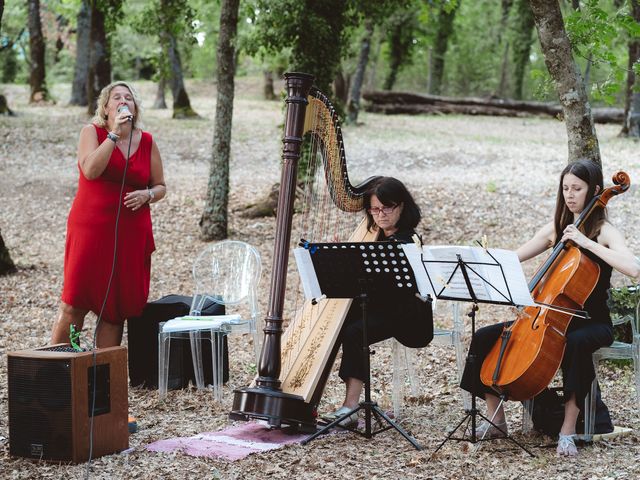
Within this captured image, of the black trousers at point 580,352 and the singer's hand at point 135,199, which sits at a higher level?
the singer's hand at point 135,199

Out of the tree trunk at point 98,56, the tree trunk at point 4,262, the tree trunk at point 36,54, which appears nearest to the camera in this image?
the tree trunk at point 4,262

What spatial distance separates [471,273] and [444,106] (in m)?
21.4

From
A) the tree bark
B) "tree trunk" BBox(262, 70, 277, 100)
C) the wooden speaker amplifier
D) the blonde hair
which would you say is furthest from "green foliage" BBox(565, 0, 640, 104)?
the tree bark

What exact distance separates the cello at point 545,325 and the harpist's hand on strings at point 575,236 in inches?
1.9

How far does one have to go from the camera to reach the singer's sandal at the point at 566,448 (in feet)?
15.1

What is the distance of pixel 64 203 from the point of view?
518 inches

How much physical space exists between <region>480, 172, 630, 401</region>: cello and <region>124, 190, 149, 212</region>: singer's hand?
2.32m

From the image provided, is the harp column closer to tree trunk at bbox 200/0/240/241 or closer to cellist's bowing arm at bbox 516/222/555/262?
cellist's bowing arm at bbox 516/222/555/262

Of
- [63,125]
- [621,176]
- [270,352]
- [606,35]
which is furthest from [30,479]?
[63,125]

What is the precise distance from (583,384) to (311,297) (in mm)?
1594

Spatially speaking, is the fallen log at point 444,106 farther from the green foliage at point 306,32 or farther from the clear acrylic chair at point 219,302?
the clear acrylic chair at point 219,302

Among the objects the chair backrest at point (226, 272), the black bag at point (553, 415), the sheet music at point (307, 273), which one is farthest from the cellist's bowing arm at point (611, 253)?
the chair backrest at point (226, 272)

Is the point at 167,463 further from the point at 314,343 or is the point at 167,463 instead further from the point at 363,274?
the point at 363,274

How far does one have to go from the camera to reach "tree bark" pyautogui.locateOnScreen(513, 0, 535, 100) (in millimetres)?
29031
